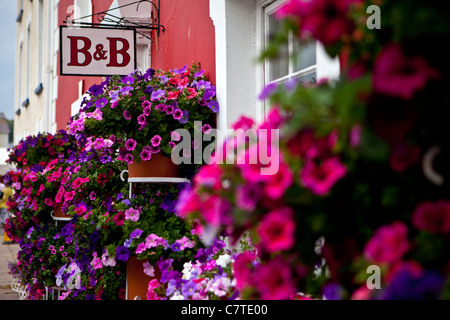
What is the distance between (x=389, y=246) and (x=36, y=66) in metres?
11.6

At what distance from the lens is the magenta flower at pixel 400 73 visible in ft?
2.82

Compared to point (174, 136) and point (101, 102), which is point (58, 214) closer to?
point (101, 102)

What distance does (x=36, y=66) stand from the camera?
11.6m

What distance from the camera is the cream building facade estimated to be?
9.83 m

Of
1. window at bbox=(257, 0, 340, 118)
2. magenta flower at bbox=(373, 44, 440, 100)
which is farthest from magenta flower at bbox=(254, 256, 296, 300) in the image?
window at bbox=(257, 0, 340, 118)

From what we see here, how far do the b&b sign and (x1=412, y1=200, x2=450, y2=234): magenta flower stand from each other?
143 inches

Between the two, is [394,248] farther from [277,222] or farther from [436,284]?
[277,222]

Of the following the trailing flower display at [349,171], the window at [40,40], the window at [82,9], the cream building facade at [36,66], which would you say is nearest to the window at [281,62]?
the trailing flower display at [349,171]

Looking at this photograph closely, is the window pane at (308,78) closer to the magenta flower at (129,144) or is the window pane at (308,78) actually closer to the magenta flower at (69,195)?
the magenta flower at (129,144)

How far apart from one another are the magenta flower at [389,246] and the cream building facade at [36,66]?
889cm

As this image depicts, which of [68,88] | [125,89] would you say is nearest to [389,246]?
[125,89]
